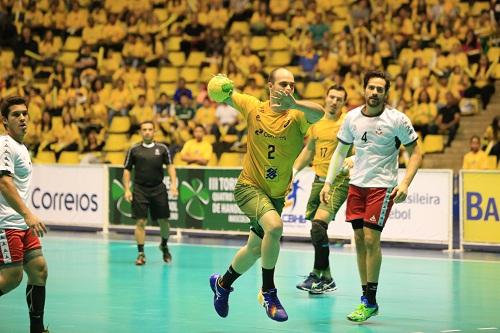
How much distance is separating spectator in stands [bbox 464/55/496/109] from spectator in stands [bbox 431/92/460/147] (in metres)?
0.89

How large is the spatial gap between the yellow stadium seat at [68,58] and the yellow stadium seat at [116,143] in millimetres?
4691

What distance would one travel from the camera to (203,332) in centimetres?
991

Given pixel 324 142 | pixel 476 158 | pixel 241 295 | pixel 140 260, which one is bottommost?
pixel 140 260

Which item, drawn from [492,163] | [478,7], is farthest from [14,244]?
[478,7]

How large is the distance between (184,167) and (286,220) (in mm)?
2587

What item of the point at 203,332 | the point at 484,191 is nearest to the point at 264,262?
the point at 203,332

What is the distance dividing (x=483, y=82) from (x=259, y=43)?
277 inches

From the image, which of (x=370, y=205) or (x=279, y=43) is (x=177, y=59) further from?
(x=370, y=205)

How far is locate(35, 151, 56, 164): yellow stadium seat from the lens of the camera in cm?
2675

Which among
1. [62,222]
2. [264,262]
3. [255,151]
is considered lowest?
[62,222]

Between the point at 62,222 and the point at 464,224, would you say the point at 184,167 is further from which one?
the point at 464,224

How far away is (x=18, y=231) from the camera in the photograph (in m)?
8.89

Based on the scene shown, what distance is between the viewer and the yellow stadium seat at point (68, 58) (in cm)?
3047

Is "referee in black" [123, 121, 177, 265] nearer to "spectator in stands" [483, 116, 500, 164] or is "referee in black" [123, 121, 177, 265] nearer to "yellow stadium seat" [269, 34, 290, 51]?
"spectator in stands" [483, 116, 500, 164]
